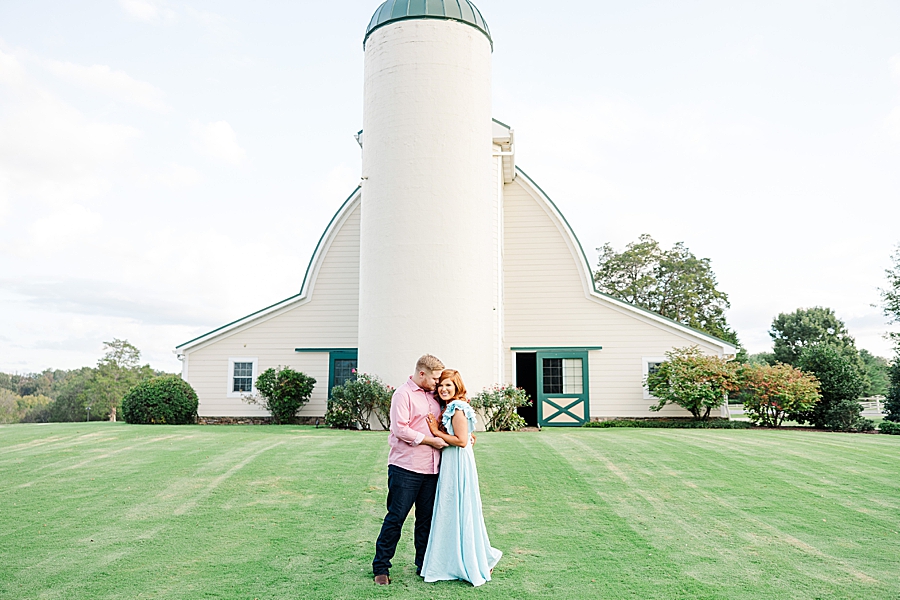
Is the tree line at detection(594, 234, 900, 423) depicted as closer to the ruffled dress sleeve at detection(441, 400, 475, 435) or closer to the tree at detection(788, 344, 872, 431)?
the tree at detection(788, 344, 872, 431)

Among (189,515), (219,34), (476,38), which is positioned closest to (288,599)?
(189,515)

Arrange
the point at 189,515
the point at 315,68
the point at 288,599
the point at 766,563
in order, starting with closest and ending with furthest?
1. the point at 288,599
2. the point at 766,563
3. the point at 189,515
4. the point at 315,68

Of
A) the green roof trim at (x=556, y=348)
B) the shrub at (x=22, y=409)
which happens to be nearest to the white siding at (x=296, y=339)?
the green roof trim at (x=556, y=348)

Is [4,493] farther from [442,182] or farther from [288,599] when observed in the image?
[442,182]

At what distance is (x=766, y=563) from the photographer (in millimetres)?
5852

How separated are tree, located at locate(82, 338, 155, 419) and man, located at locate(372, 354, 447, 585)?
1929 inches

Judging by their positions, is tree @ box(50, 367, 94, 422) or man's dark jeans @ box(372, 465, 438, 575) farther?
tree @ box(50, 367, 94, 422)

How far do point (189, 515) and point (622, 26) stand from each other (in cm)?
1471

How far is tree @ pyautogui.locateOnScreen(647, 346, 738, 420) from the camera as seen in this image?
18516 millimetres

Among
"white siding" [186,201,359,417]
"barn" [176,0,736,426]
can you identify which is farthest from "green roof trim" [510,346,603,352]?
"white siding" [186,201,359,417]

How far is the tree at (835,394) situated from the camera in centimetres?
1859

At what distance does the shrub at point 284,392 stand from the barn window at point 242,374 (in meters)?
0.89

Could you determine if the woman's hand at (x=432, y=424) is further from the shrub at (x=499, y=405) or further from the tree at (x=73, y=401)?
the tree at (x=73, y=401)

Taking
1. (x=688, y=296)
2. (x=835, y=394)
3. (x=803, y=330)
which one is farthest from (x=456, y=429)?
(x=803, y=330)
